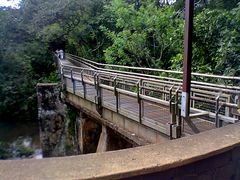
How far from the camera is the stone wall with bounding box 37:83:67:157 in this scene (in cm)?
1377

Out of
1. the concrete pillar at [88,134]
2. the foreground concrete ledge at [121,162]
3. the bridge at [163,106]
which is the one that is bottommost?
the concrete pillar at [88,134]

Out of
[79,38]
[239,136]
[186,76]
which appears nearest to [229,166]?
[239,136]

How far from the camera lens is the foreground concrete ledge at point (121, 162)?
1.33 metres

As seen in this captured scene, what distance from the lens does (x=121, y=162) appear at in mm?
1445

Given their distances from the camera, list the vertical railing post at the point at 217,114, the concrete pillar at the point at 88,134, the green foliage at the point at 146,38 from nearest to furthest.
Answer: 1. the vertical railing post at the point at 217,114
2. the concrete pillar at the point at 88,134
3. the green foliage at the point at 146,38

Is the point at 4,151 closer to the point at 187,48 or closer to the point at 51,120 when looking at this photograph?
the point at 51,120

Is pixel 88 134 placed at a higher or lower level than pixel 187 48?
lower

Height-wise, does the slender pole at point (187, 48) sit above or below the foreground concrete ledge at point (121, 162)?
above

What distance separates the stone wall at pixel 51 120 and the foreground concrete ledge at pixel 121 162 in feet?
42.0

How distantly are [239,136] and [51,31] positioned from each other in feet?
67.3

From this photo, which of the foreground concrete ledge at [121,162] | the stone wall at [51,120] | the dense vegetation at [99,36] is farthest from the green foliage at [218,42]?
the stone wall at [51,120]

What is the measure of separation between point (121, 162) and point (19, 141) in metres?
17.8

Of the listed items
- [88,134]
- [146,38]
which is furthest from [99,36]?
[88,134]

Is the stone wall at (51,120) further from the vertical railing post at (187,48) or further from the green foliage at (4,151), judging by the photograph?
the vertical railing post at (187,48)
